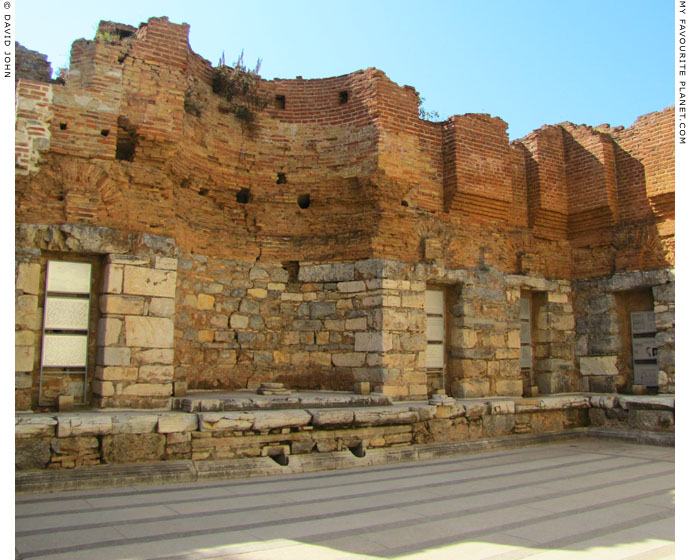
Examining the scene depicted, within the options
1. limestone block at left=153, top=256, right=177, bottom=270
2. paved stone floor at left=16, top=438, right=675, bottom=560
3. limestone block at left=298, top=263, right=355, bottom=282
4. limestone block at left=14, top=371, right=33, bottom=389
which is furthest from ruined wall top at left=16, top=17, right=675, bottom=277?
paved stone floor at left=16, top=438, right=675, bottom=560

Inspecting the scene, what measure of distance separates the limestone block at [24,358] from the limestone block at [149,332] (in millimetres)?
1054

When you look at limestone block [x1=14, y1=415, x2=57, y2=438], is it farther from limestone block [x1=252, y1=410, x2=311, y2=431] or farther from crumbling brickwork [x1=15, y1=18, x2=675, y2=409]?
limestone block [x1=252, y1=410, x2=311, y2=431]

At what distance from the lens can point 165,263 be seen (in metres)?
7.48

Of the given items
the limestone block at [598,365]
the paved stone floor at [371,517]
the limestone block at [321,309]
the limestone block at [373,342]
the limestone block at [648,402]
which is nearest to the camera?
the paved stone floor at [371,517]

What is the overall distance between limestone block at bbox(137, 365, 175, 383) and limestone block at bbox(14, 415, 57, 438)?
1.36 metres

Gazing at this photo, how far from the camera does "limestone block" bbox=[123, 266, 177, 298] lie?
7172 mm

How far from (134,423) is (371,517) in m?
2.84

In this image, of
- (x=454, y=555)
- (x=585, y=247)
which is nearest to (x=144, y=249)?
(x=454, y=555)

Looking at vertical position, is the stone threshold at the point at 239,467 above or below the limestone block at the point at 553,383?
below

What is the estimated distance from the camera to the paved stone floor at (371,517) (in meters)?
4.04

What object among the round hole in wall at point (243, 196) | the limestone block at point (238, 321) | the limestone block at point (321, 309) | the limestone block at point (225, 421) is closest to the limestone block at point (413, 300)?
the limestone block at point (321, 309)

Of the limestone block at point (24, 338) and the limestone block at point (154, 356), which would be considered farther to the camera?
the limestone block at point (154, 356)

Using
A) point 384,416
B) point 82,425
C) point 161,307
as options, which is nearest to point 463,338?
point 384,416

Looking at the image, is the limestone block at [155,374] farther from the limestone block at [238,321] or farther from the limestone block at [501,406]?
the limestone block at [501,406]
